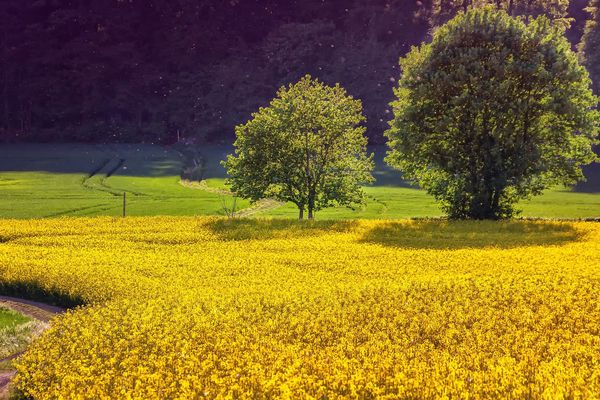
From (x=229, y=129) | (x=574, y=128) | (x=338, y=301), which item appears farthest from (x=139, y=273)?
(x=229, y=129)

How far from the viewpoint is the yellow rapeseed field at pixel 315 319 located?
11.0 m

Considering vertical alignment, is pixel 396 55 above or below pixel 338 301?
above

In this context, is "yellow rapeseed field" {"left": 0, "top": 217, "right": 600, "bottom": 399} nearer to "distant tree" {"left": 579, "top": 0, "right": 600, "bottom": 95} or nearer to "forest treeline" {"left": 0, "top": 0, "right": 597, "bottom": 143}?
"distant tree" {"left": 579, "top": 0, "right": 600, "bottom": 95}

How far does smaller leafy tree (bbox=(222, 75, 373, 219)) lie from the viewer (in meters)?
41.4

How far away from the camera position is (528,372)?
1118 cm

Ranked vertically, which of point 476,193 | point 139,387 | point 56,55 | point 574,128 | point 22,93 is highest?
point 56,55

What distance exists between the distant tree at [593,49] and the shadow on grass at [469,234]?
3622 inches

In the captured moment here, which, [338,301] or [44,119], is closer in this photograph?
[338,301]

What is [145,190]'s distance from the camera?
223 feet

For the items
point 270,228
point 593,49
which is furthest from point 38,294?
point 593,49

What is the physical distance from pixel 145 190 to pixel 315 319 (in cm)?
5596

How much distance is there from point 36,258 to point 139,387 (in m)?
16.4

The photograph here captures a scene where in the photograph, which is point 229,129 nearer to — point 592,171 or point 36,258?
point 592,171

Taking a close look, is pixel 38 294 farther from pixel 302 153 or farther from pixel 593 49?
pixel 593 49
